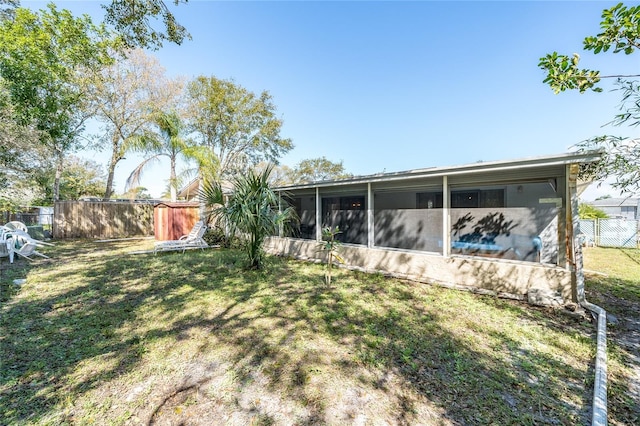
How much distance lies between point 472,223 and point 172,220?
12249 millimetres

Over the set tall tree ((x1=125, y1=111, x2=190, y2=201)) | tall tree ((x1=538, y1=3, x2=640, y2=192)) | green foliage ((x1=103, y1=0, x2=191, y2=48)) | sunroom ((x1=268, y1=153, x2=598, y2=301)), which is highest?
green foliage ((x1=103, y1=0, x2=191, y2=48))

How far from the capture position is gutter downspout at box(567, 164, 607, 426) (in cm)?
197

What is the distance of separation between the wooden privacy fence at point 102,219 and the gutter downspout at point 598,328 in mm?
16739

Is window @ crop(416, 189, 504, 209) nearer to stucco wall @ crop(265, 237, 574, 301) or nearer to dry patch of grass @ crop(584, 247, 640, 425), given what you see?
stucco wall @ crop(265, 237, 574, 301)

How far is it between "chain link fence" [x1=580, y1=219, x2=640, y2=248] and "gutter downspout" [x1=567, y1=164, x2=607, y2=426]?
7843 mm

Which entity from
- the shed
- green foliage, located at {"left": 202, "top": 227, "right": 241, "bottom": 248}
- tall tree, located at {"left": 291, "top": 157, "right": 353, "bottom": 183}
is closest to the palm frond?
the shed

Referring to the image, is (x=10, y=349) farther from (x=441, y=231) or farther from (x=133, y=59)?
(x=133, y=59)

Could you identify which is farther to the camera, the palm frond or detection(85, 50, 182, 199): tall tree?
detection(85, 50, 182, 199): tall tree

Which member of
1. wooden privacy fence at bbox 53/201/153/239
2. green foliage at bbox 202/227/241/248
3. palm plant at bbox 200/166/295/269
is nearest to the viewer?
palm plant at bbox 200/166/295/269

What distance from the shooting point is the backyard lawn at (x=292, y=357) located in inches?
79.7

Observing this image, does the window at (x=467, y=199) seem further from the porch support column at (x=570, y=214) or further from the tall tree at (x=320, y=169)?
the tall tree at (x=320, y=169)

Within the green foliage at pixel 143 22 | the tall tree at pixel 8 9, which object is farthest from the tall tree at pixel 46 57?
the green foliage at pixel 143 22

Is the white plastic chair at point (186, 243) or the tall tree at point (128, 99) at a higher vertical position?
the tall tree at point (128, 99)

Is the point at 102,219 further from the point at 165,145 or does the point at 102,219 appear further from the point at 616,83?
the point at 616,83
